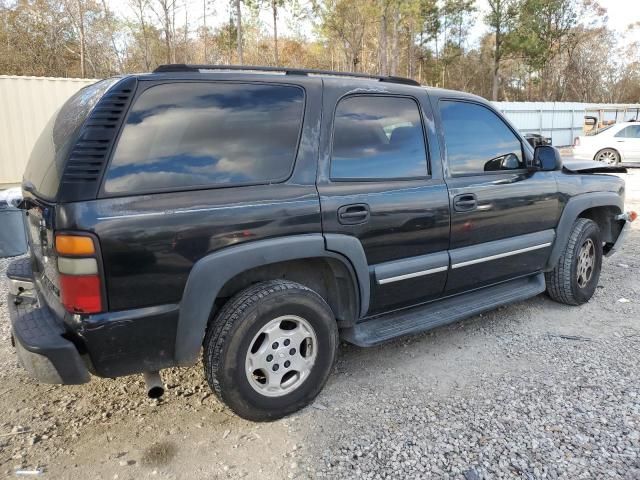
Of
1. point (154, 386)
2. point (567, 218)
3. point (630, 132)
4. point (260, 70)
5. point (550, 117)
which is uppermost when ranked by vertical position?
point (550, 117)

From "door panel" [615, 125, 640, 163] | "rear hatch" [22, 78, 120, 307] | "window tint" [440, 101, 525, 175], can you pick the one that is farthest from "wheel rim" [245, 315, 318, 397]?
"door panel" [615, 125, 640, 163]

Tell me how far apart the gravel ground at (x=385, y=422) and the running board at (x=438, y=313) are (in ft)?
1.04

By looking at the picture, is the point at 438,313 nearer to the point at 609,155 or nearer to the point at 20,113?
the point at 20,113

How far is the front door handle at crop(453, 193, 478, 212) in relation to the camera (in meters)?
3.36

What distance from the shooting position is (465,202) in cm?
342

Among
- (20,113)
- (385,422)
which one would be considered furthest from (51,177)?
(20,113)

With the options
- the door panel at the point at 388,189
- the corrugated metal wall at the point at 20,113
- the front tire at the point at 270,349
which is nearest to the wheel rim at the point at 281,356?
the front tire at the point at 270,349

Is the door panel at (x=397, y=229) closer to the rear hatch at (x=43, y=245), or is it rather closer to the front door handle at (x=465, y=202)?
the front door handle at (x=465, y=202)

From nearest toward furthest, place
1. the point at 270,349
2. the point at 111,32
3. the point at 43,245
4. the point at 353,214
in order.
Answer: the point at 43,245
the point at 270,349
the point at 353,214
the point at 111,32

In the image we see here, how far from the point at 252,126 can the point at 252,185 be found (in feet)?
1.06

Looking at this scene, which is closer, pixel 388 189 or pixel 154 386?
pixel 154 386

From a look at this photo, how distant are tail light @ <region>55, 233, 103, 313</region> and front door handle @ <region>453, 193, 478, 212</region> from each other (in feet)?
7.43

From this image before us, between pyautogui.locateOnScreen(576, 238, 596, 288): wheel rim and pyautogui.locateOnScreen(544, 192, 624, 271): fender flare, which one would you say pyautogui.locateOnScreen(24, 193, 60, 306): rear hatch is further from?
pyautogui.locateOnScreen(576, 238, 596, 288): wheel rim

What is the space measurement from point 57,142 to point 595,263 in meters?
4.47
